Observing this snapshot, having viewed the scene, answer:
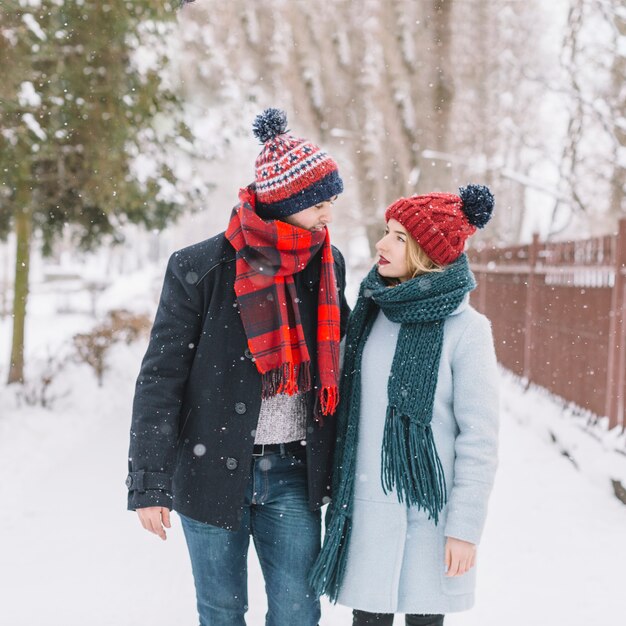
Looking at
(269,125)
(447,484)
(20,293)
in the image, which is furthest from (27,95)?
(447,484)

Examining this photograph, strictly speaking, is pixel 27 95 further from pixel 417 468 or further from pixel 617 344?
pixel 417 468

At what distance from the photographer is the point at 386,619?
2.31 m

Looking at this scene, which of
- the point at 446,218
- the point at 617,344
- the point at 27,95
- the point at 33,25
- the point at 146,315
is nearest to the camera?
the point at 446,218

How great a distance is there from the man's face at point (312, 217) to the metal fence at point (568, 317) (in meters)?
3.89

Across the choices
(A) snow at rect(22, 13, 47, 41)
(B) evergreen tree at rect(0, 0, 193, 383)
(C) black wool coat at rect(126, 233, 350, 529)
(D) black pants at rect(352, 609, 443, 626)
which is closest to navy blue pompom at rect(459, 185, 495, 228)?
(C) black wool coat at rect(126, 233, 350, 529)

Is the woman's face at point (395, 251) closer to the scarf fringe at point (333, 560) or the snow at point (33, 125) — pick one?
the scarf fringe at point (333, 560)

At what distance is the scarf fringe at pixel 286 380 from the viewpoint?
7.11ft

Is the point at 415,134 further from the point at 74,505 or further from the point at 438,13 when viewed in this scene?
the point at 74,505

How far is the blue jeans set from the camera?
2.23 metres

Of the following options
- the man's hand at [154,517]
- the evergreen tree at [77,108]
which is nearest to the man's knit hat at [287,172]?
the man's hand at [154,517]

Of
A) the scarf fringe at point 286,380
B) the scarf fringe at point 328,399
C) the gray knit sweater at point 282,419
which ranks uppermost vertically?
the scarf fringe at point 286,380

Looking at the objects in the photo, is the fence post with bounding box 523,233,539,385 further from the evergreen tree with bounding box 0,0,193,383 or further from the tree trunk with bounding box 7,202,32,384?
the tree trunk with bounding box 7,202,32,384

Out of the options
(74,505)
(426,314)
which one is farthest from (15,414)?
(426,314)

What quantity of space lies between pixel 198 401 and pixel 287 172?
2.55 ft
